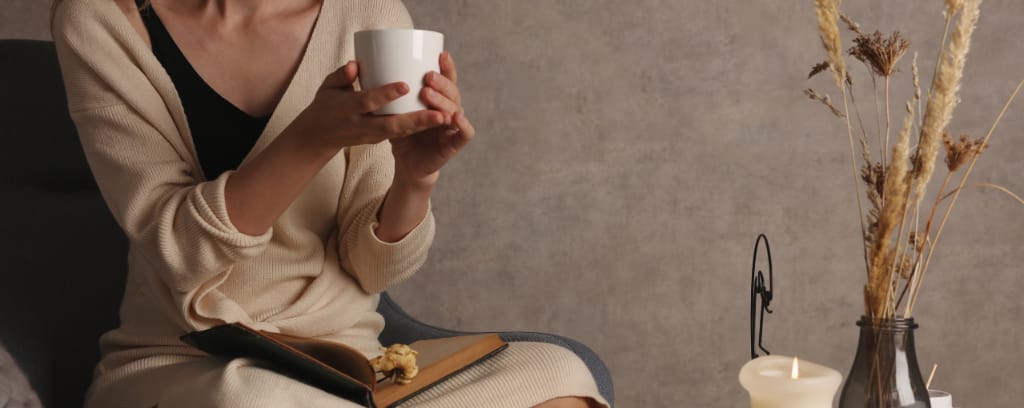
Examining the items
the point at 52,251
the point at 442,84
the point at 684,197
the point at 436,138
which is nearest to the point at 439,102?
the point at 442,84

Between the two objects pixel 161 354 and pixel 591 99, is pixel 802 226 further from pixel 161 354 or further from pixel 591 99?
pixel 161 354

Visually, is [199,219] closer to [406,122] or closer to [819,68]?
[406,122]

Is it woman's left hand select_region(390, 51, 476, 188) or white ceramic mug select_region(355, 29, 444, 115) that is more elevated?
white ceramic mug select_region(355, 29, 444, 115)

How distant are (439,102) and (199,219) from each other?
331 mm

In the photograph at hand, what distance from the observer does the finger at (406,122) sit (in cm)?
93

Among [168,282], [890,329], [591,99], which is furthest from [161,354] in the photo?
[591,99]

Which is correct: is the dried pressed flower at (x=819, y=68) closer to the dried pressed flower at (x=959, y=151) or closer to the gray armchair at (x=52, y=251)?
the dried pressed flower at (x=959, y=151)

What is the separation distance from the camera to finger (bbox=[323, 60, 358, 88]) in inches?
37.5

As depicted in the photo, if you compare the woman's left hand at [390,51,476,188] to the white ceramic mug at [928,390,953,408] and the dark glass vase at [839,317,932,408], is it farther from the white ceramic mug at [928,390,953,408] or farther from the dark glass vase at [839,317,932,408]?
the white ceramic mug at [928,390,953,408]

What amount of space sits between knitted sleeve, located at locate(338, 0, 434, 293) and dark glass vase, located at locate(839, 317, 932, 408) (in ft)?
1.83

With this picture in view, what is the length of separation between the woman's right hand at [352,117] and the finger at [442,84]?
0.03 m

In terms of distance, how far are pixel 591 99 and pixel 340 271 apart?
2.85ft

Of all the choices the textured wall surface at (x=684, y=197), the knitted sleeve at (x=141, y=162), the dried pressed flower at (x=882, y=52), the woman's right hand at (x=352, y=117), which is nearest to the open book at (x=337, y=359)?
the knitted sleeve at (x=141, y=162)

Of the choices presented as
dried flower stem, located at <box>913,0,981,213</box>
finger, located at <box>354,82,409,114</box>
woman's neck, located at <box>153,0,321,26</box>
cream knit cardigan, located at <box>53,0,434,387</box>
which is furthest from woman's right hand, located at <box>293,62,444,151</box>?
dried flower stem, located at <box>913,0,981,213</box>
